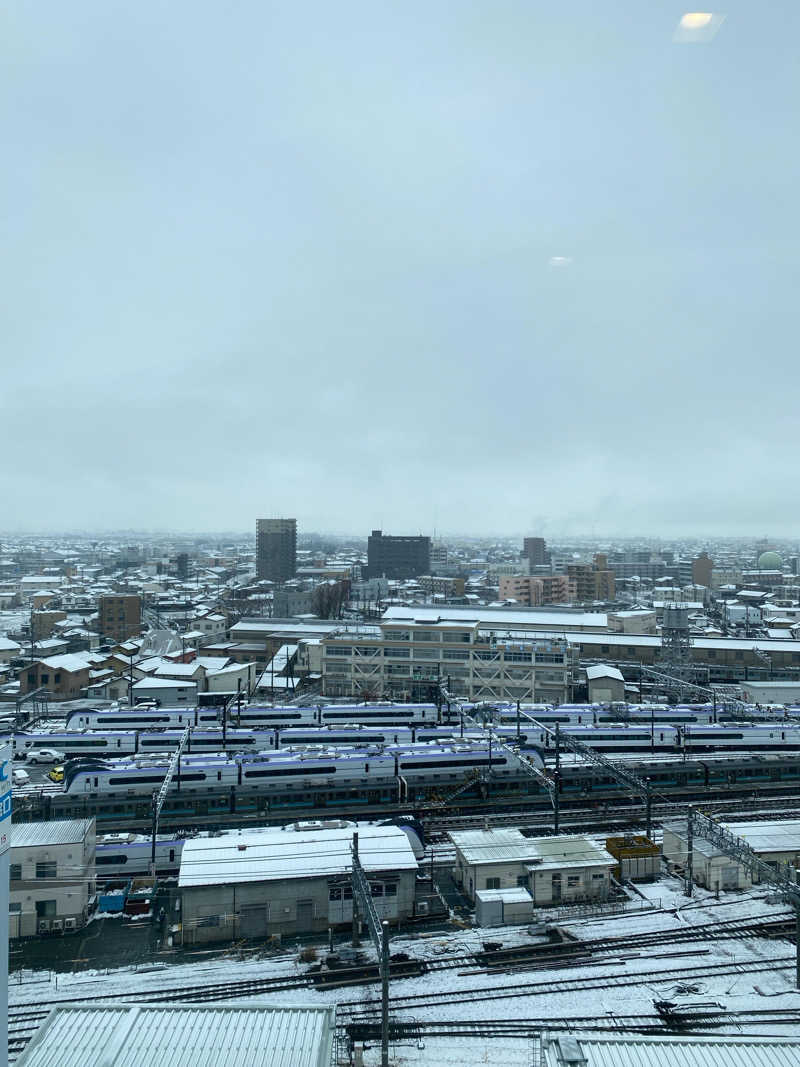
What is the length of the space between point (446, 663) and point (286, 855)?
499 inches

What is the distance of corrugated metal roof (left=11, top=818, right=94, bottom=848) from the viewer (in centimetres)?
912

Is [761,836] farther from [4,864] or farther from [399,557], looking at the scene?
[399,557]

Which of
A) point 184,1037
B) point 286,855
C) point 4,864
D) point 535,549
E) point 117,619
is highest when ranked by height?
point 535,549

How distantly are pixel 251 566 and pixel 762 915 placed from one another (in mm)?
67373

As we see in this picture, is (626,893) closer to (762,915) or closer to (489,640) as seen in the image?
(762,915)

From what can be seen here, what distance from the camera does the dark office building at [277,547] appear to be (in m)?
57.4

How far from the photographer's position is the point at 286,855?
922 cm

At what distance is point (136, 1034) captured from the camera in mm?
5270

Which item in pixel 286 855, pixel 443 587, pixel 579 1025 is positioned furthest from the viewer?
pixel 443 587

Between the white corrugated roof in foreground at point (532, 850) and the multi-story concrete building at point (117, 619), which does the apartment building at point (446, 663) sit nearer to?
the white corrugated roof in foreground at point (532, 850)

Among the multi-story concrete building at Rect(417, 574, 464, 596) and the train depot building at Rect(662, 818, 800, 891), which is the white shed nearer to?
the train depot building at Rect(662, 818, 800, 891)

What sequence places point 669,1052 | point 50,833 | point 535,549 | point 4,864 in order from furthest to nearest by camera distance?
point 535,549, point 50,833, point 669,1052, point 4,864

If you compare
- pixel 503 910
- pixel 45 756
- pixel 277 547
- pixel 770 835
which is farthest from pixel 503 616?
pixel 277 547

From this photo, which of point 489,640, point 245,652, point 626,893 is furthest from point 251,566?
point 626,893
